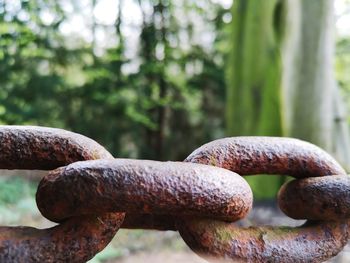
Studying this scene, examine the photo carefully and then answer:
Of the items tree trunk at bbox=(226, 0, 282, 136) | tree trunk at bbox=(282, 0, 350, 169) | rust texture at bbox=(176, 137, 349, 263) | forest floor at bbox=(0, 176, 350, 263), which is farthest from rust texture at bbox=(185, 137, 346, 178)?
tree trunk at bbox=(226, 0, 282, 136)

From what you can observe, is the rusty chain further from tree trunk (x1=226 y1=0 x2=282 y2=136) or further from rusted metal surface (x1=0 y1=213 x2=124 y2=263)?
tree trunk (x1=226 y1=0 x2=282 y2=136)

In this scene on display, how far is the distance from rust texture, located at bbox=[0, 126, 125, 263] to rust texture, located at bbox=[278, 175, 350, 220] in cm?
39

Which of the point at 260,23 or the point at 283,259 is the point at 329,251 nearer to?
the point at 283,259

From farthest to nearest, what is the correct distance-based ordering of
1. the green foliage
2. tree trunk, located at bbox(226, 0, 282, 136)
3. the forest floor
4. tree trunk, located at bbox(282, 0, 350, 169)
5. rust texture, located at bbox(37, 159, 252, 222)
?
1. the green foliage
2. tree trunk, located at bbox(226, 0, 282, 136)
3. tree trunk, located at bbox(282, 0, 350, 169)
4. the forest floor
5. rust texture, located at bbox(37, 159, 252, 222)

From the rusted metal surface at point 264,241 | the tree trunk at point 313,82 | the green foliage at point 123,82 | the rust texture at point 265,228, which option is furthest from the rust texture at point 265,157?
the green foliage at point 123,82

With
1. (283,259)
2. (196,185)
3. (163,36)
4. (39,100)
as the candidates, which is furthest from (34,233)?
(163,36)

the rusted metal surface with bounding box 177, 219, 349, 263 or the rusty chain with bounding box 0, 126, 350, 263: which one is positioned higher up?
the rusty chain with bounding box 0, 126, 350, 263

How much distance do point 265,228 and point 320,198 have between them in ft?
0.43

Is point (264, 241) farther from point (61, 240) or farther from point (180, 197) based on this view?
point (61, 240)

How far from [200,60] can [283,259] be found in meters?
6.18

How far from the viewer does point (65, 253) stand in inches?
31.2

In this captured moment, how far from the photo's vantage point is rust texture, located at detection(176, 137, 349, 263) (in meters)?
0.84

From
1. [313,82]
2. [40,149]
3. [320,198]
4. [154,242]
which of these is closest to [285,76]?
[313,82]

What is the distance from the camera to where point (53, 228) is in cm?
81
